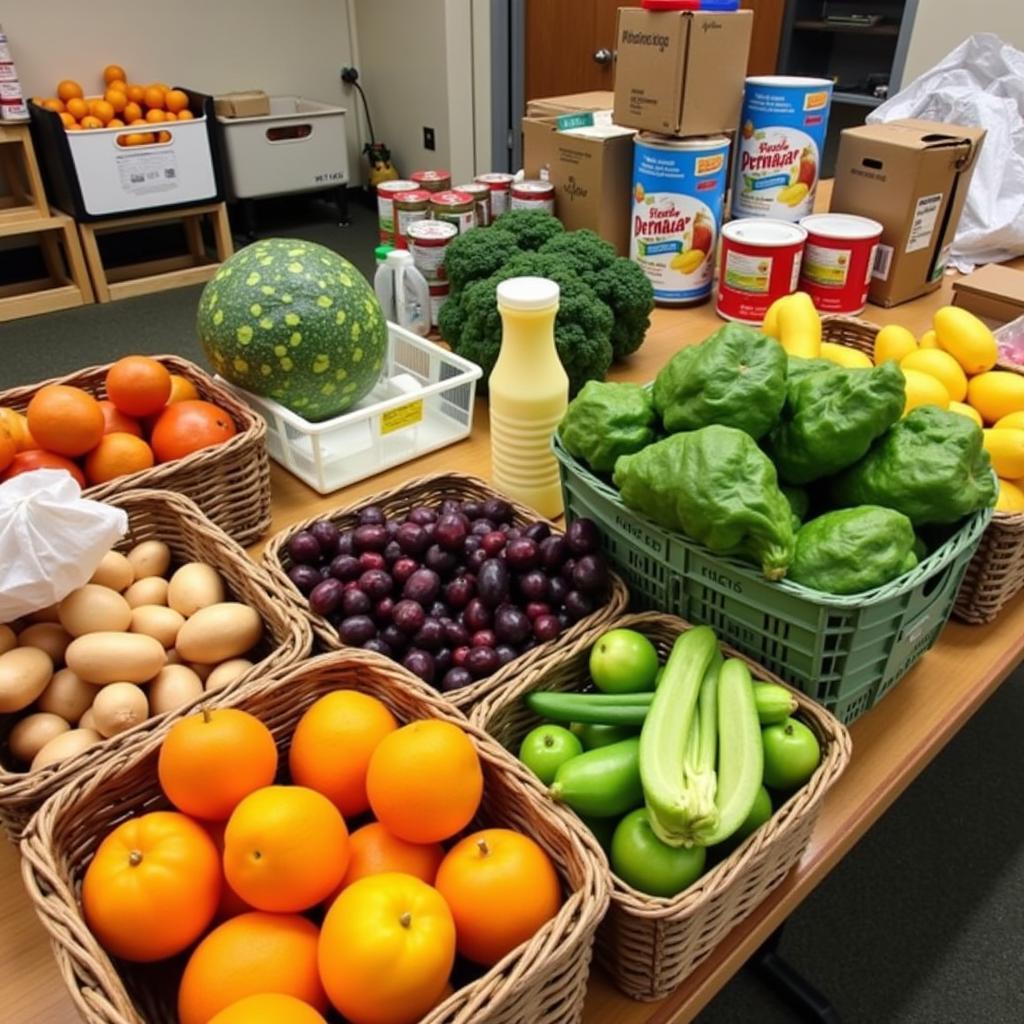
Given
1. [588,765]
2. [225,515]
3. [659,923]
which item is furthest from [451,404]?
[659,923]

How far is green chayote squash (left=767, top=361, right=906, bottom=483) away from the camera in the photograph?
0.75 meters

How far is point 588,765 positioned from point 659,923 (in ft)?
0.37

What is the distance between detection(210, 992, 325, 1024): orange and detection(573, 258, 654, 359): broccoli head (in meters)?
1.02

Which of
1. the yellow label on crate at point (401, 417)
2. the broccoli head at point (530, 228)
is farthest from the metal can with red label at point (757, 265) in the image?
the yellow label on crate at point (401, 417)

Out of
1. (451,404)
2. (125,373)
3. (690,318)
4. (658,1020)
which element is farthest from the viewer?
(690,318)

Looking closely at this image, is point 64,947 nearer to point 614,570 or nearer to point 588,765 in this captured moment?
point 588,765

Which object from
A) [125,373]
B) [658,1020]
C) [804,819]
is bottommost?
[658,1020]

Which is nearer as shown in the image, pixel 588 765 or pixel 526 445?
pixel 588 765

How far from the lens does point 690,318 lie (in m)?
1.59

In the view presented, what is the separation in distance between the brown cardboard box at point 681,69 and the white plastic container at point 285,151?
107 inches

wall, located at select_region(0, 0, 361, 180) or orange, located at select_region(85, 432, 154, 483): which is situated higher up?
wall, located at select_region(0, 0, 361, 180)

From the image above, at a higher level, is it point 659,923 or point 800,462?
point 800,462

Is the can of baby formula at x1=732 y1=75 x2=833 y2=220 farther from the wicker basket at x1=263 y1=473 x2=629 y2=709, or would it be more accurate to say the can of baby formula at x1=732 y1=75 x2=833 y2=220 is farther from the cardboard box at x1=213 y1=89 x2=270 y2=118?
the cardboard box at x1=213 y1=89 x2=270 y2=118

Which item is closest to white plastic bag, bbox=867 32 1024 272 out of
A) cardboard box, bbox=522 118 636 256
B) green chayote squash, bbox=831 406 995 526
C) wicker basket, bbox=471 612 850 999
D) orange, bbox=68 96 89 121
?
cardboard box, bbox=522 118 636 256
